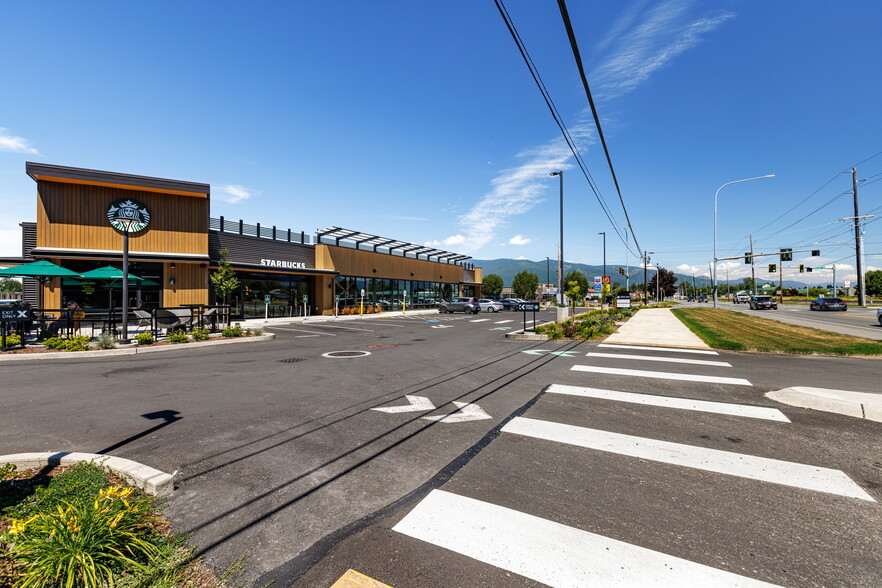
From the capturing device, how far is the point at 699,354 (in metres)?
10.9

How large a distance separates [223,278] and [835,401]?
25643 mm

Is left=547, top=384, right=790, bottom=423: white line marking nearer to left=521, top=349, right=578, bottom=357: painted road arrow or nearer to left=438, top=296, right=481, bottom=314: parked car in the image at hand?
left=521, top=349, right=578, bottom=357: painted road arrow

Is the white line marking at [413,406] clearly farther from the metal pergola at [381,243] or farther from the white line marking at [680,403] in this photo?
the metal pergola at [381,243]

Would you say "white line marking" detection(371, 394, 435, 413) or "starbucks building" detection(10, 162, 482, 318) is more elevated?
"starbucks building" detection(10, 162, 482, 318)

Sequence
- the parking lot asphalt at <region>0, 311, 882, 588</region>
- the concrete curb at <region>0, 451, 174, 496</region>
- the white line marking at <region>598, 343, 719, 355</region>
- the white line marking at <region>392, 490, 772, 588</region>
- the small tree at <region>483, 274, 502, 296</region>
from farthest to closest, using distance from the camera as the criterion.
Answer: the small tree at <region>483, 274, 502, 296</region>, the white line marking at <region>598, 343, 719, 355</region>, the concrete curb at <region>0, 451, 174, 496</region>, the parking lot asphalt at <region>0, 311, 882, 588</region>, the white line marking at <region>392, 490, 772, 588</region>

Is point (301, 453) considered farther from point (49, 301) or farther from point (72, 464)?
point (49, 301)

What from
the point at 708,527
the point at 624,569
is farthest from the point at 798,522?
the point at 624,569

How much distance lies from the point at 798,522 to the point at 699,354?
931 centimetres

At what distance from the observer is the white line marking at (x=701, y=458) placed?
352 cm

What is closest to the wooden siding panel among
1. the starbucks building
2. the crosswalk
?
the starbucks building

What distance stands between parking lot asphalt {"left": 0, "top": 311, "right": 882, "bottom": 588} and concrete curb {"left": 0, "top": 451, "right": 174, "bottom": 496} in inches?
7.5

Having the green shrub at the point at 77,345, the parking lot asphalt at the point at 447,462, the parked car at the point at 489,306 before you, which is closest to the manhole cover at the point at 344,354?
the parking lot asphalt at the point at 447,462

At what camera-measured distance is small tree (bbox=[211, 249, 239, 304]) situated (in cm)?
2219

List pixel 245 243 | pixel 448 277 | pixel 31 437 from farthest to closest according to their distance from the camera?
1. pixel 448 277
2. pixel 245 243
3. pixel 31 437
